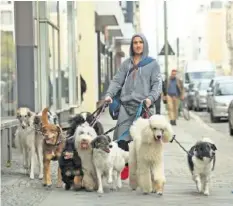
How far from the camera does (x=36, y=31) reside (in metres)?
16.1

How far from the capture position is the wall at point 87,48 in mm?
27875

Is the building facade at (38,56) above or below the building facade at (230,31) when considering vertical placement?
below

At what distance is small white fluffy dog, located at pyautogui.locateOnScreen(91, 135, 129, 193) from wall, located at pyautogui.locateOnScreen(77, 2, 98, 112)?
59.8ft

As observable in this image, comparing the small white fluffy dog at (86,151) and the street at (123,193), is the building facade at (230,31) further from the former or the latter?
the small white fluffy dog at (86,151)

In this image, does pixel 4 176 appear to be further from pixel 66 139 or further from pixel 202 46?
pixel 202 46

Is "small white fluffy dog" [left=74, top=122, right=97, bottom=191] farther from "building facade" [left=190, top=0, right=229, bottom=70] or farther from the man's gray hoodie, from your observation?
"building facade" [left=190, top=0, right=229, bottom=70]

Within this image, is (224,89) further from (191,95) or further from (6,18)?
(6,18)

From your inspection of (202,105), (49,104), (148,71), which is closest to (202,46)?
(202,105)

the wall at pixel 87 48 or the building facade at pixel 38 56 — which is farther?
the wall at pixel 87 48

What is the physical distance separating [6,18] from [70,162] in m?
5.38

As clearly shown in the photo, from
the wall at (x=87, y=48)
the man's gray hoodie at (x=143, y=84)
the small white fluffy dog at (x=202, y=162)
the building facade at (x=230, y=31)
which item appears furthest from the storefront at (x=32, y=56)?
the building facade at (x=230, y=31)

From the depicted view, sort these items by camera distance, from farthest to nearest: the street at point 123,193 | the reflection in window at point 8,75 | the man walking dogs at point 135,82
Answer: the reflection in window at point 8,75 < the man walking dogs at point 135,82 < the street at point 123,193

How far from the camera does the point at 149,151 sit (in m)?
9.00

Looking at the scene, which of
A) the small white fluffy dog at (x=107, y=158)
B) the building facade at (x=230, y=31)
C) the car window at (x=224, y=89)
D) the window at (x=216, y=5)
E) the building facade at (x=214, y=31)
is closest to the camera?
the small white fluffy dog at (x=107, y=158)
